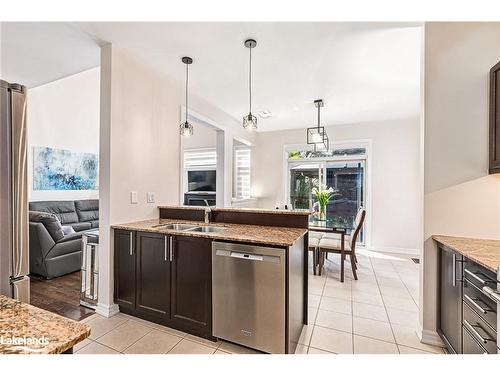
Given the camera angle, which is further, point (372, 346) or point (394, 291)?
point (394, 291)

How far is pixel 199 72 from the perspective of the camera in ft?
9.88

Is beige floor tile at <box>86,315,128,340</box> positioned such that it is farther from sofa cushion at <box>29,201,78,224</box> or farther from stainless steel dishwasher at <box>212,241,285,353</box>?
sofa cushion at <box>29,201,78,224</box>

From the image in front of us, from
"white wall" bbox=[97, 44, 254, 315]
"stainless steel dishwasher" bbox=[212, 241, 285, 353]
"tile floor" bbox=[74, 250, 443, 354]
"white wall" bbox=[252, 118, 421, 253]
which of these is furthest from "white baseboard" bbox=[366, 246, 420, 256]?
"white wall" bbox=[97, 44, 254, 315]

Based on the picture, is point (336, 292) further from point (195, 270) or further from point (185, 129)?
point (185, 129)

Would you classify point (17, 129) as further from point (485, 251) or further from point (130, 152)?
point (485, 251)

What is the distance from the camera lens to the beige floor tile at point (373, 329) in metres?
2.09

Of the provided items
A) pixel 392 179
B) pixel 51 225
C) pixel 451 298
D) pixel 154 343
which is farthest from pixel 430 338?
pixel 51 225

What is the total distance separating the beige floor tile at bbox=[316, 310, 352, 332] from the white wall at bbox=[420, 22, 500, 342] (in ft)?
2.06

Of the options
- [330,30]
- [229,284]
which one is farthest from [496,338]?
[330,30]

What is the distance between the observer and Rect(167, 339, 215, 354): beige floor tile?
1834mm

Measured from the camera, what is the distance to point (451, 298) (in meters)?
1.71

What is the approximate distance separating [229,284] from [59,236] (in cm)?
289

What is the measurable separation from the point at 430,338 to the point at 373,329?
1.43 feet

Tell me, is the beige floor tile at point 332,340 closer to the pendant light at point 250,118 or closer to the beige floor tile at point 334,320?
the beige floor tile at point 334,320
